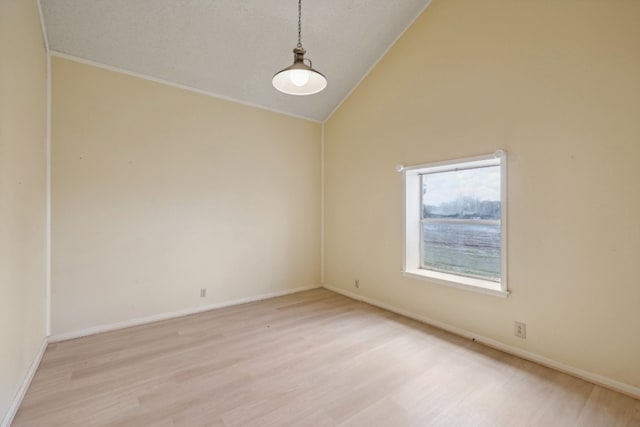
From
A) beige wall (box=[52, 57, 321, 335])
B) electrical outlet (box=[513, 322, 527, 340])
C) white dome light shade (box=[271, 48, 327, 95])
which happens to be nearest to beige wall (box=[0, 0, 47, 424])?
beige wall (box=[52, 57, 321, 335])

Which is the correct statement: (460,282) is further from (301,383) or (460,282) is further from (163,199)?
(163,199)

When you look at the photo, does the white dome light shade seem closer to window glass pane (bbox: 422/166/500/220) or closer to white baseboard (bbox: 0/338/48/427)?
window glass pane (bbox: 422/166/500/220)

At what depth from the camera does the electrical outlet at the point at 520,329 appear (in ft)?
8.40

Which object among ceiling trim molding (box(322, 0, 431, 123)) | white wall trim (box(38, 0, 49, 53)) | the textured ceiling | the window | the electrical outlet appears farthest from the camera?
ceiling trim molding (box(322, 0, 431, 123))

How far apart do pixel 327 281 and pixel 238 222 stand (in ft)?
5.89

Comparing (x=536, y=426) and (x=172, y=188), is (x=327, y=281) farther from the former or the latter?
(x=536, y=426)

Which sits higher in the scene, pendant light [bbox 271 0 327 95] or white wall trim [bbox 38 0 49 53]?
white wall trim [bbox 38 0 49 53]

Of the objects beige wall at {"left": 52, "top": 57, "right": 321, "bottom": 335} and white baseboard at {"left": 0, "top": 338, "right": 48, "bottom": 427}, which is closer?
white baseboard at {"left": 0, "top": 338, "right": 48, "bottom": 427}

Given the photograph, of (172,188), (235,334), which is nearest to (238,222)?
(172,188)

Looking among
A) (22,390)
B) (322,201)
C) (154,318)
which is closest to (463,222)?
(322,201)

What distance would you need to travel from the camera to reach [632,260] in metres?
2.04

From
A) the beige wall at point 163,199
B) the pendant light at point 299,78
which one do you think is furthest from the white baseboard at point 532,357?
the pendant light at point 299,78

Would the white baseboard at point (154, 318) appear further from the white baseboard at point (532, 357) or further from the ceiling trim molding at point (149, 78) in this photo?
the ceiling trim molding at point (149, 78)

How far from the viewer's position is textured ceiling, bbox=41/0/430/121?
106 inches
